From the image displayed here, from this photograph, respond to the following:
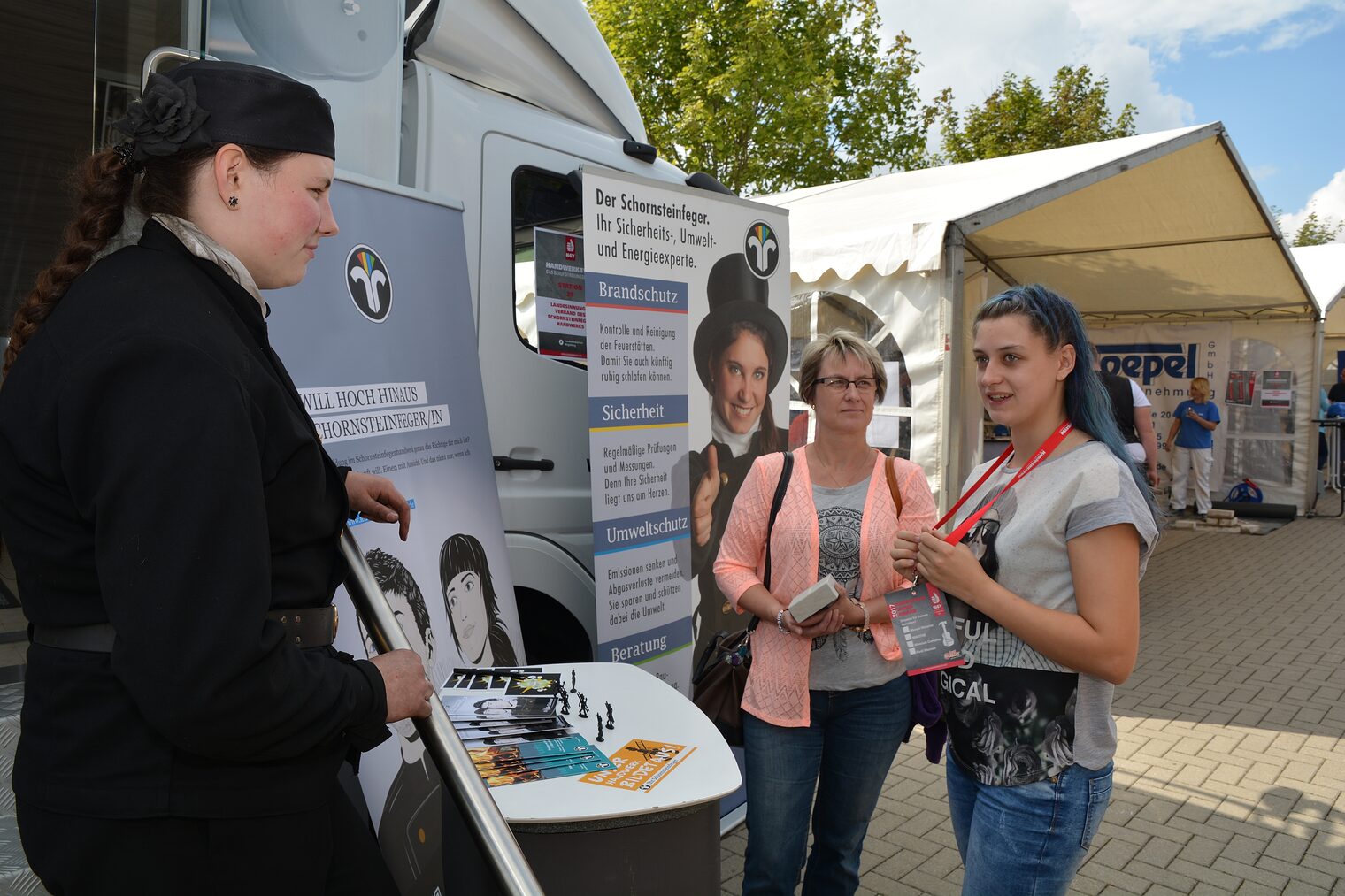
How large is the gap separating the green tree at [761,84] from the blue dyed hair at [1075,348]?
536 inches

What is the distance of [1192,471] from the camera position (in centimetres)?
1288

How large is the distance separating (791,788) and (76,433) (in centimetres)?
198

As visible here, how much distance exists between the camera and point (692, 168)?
1603 centimetres

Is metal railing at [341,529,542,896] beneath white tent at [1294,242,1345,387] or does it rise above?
beneath

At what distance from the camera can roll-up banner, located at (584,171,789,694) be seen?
322 centimetres

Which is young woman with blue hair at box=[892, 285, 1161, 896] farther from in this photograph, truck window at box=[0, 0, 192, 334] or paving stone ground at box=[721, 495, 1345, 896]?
truck window at box=[0, 0, 192, 334]

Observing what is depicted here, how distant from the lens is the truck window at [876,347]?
6.64 meters

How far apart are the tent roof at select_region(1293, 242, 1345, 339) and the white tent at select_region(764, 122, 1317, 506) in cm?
109

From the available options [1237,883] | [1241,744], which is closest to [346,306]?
[1237,883]

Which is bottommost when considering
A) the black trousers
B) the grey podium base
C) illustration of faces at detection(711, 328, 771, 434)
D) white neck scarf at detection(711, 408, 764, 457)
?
the grey podium base

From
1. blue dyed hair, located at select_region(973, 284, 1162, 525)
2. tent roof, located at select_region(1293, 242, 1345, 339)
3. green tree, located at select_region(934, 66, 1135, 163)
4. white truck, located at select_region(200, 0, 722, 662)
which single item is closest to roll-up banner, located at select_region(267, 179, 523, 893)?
white truck, located at select_region(200, 0, 722, 662)

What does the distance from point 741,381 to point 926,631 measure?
2081mm

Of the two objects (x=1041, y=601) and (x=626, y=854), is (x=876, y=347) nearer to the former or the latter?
(x=1041, y=601)

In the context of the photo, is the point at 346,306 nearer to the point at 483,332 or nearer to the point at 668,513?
the point at 483,332
